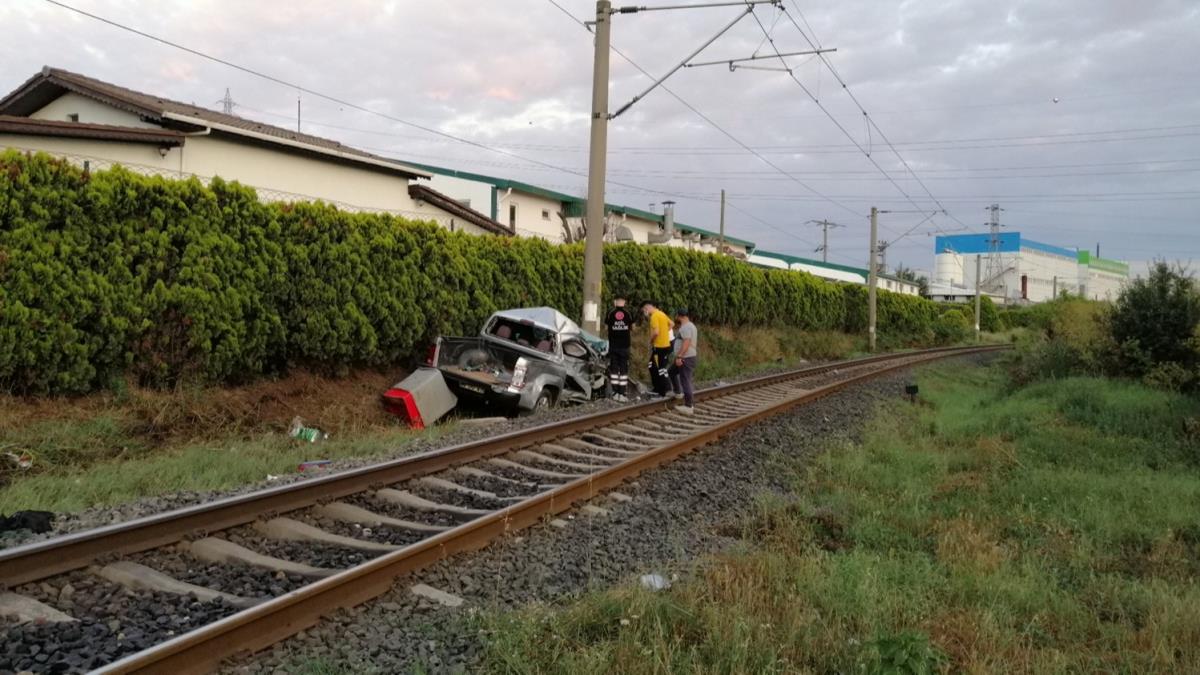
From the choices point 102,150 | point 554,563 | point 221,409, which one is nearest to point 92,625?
point 554,563

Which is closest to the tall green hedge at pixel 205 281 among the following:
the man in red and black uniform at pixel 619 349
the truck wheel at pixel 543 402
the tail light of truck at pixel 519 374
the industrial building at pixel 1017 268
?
the tail light of truck at pixel 519 374

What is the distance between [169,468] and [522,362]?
5570mm

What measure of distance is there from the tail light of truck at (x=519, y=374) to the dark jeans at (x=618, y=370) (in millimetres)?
2314

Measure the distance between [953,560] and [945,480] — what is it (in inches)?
129

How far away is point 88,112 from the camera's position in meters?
18.9

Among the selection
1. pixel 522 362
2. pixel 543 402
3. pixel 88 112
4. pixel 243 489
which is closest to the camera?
pixel 243 489

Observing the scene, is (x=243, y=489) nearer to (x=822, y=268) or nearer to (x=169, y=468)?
(x=169, y=468)

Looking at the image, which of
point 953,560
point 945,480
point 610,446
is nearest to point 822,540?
point 953,560

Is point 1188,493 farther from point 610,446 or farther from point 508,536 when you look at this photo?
point 508,536

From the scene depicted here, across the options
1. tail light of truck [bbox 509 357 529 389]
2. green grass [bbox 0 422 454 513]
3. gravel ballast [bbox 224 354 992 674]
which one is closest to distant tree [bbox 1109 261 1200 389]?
gravel ballast [bbox 224 354 992 674]

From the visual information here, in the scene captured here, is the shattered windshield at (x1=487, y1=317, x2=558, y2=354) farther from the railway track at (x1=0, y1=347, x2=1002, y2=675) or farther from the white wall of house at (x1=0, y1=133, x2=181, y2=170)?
the white wall of house at (x1=0, y1=133, x2=181, y2=170)

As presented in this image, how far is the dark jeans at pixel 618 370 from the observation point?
48.3 ft

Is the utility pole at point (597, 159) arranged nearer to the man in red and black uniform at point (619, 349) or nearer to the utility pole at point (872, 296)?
the man in red and black uniform at point (619, 349)

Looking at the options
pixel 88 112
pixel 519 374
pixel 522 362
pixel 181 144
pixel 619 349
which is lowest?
pixel 519 374
